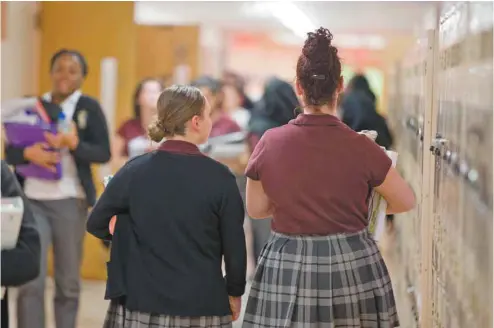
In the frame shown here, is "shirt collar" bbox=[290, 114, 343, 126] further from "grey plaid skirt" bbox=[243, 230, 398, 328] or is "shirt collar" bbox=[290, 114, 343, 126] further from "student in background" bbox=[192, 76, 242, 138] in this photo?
"student in background" bbox=[192, 76, 242, 138]

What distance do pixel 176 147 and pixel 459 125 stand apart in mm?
900

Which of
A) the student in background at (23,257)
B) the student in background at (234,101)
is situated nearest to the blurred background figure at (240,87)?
the student in background at (234,101)

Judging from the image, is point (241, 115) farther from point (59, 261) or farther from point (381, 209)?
point (381, 209)

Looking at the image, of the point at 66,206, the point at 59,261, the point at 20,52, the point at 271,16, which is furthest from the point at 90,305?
the point at 271,16

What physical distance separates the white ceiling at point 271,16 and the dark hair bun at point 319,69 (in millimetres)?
5568

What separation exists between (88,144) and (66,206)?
1.06 feet

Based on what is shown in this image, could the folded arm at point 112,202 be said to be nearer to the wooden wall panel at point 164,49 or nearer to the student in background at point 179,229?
the student in background at point 179,229

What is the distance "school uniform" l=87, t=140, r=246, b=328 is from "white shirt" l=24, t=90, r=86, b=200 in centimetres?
136

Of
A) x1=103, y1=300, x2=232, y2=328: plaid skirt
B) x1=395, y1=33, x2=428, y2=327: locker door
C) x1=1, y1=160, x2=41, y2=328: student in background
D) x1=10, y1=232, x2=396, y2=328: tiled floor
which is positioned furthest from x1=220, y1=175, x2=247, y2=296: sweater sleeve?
x1=10, y1=232, x2=396, y2=328: tiled floor

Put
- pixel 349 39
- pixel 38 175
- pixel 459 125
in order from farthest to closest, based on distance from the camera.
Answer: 1. pixel 349 39
2. pixel 38 175
3. pixel 459 125

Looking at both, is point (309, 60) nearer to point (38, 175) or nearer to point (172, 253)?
point (172, 253)

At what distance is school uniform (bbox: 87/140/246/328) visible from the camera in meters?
2.83

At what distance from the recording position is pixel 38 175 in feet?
13.7

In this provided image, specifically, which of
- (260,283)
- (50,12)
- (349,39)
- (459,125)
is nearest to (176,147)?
(260,283)
